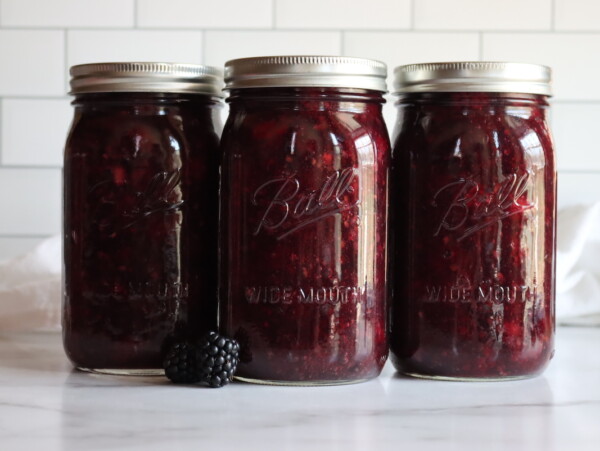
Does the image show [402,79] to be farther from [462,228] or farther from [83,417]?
[83,417]

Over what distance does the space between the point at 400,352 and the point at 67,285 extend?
345 mm

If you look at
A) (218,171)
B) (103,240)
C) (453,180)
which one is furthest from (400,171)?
(103,240)

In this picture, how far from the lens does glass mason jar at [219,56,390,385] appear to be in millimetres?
927

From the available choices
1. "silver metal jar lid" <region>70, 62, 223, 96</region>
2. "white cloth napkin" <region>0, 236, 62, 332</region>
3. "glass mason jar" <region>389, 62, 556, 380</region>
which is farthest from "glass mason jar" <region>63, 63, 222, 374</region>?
"white cloth napkin" <region>0, 236, 62, 332</region>

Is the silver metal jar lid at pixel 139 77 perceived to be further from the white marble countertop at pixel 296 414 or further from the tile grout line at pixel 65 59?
the tile grout line at pixel 65 59

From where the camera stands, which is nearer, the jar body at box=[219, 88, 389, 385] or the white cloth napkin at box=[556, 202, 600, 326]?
the jar body at box=[219, 88, 389, 385]

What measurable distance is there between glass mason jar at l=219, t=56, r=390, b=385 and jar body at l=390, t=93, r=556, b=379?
0.16 feet

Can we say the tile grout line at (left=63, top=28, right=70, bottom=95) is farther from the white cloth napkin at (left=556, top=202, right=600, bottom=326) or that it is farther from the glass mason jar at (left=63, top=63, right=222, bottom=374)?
the white cloth napkin at (left=556, top=202, right=600, bottom=326)

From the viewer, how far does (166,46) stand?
1.68 meters

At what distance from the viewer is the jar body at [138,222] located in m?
0.98

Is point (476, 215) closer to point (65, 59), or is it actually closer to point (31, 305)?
point (31, 305)

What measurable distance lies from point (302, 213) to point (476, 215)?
6.6 inches

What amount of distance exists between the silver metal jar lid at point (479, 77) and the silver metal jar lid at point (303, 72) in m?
0.06

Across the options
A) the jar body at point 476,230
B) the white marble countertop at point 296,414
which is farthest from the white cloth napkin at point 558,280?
the jar body at point 476,230
